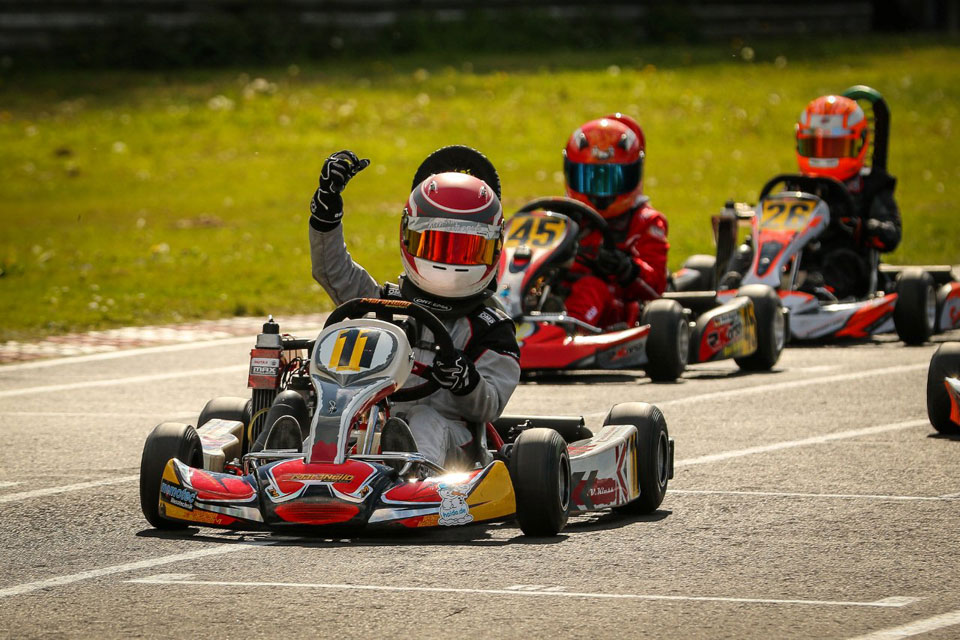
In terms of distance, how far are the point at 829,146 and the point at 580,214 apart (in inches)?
117

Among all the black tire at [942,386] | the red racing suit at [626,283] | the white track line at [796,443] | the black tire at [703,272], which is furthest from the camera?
the black tire at [703,272]

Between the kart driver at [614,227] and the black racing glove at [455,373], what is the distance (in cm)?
492

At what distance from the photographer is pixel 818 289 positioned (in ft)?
41.3

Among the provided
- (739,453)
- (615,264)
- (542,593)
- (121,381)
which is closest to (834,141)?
(615,264)

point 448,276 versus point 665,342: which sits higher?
point 448,276

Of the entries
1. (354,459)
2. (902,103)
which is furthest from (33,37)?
(354,459)

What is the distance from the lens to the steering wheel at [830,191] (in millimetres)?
12789

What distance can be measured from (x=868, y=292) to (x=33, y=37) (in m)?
17.1

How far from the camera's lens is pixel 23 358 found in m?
11.9

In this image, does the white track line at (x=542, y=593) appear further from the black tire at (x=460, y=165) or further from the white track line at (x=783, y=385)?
the white track line at (x=783, y=385)

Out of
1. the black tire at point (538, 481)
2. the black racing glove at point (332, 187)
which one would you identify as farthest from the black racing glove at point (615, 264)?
the black tire at point (538, 481)

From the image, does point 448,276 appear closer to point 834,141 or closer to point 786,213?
point 786,213

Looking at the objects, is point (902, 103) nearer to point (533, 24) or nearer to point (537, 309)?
point (533, 24)

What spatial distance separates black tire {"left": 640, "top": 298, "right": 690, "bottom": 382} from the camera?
35.0ft
